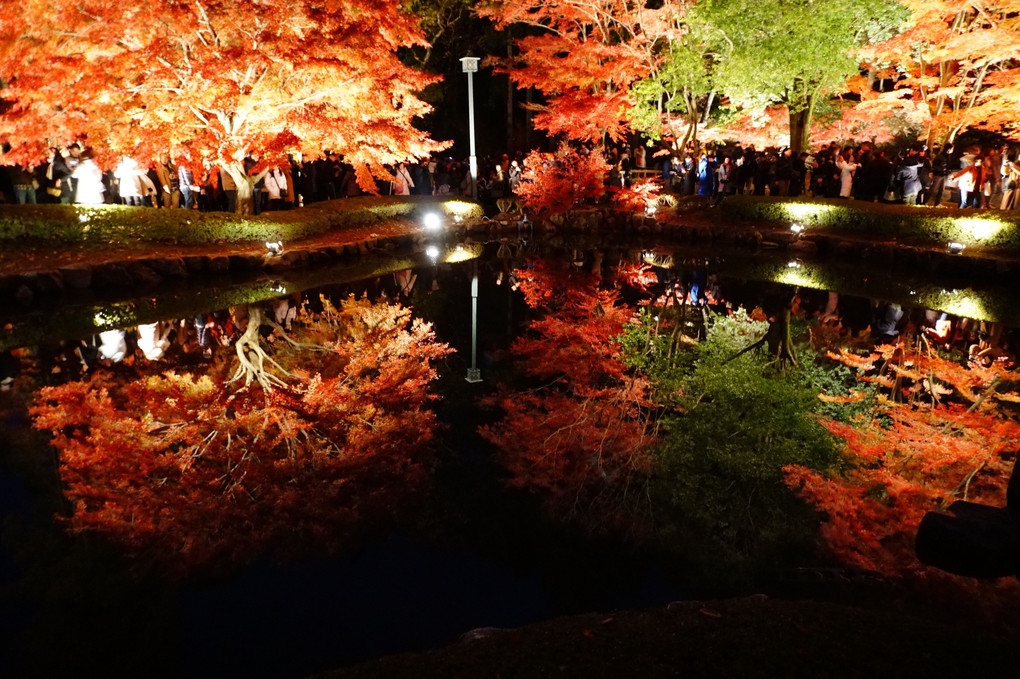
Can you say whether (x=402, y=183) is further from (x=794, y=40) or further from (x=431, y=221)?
(x=794, y=40)

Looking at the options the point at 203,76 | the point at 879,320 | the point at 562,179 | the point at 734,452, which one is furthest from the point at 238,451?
the point at 562,179

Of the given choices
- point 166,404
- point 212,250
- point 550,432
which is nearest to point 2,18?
point 212,250

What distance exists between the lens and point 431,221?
16516 millimetres

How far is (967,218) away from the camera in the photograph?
488 inches

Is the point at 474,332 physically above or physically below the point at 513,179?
below

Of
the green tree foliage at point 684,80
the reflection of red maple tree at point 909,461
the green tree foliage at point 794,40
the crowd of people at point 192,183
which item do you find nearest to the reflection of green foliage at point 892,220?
the green tree foliage at point 794,40

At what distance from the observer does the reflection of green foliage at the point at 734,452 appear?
15.3 ft

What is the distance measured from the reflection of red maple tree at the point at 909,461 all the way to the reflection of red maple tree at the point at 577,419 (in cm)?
147

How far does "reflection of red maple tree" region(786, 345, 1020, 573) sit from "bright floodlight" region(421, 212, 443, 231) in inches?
439

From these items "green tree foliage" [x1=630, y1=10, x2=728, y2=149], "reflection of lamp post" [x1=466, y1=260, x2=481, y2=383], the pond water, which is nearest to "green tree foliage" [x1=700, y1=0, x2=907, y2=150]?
"green tree foliage" [x1=630, y1=10, x2=728, y2=149]

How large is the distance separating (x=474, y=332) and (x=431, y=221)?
26.1ft

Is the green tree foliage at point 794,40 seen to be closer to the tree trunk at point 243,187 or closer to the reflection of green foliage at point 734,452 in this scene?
the reflection of green foliage at point 734,452

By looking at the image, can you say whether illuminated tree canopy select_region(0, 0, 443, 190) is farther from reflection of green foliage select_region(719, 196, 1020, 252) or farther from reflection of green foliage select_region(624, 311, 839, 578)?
reflection of green foliage select_region(719, 196, 1020, 252)

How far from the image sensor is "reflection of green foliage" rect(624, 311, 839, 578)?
4.65 m
